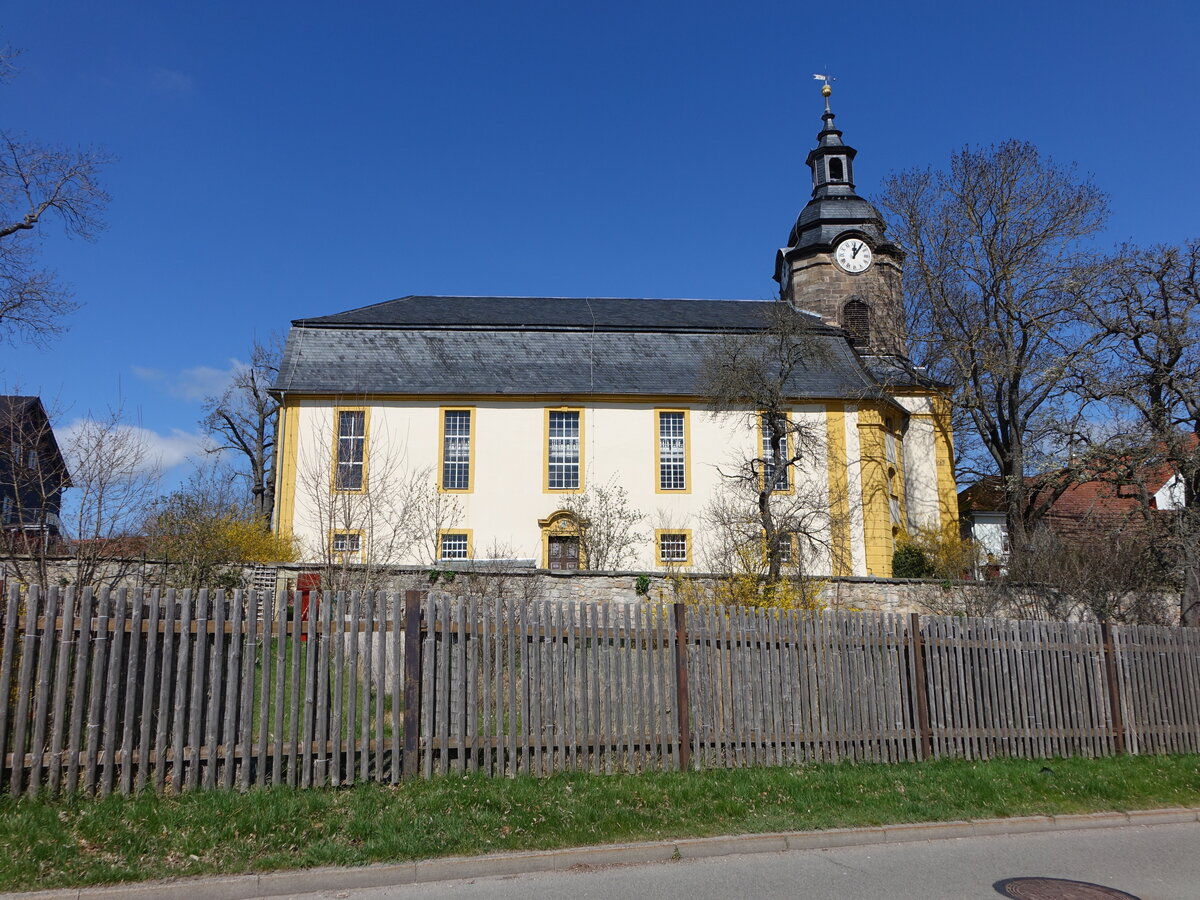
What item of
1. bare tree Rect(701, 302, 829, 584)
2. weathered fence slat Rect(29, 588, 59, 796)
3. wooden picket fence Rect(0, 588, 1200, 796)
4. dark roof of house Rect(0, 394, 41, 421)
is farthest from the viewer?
bare tree Rect(701, 302, 829, 584)

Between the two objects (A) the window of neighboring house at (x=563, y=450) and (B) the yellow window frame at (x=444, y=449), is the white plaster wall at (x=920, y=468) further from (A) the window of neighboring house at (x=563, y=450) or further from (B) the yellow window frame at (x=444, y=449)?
(B) the yellow window frame at (x=444, y=449)

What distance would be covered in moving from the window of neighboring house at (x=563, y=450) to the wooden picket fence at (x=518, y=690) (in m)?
18.6

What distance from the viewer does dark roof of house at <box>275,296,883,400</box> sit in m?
28.8

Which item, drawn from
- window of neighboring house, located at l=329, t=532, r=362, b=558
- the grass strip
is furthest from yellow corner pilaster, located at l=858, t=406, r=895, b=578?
the grass strip

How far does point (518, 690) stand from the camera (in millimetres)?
8766

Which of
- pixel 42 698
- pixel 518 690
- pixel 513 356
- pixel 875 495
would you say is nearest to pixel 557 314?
pixel 513 356

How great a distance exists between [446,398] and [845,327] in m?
14.9

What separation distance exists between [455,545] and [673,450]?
7222 millimetres

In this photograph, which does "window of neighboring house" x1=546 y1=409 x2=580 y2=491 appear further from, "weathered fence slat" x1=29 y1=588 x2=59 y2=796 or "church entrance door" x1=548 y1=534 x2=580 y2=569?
"weathered fence slat" x1=29 y1=588 x2=59 y2=796

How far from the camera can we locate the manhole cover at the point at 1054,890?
6414 millimetres

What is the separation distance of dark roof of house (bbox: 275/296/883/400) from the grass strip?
65.9 feet

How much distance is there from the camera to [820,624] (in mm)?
10250

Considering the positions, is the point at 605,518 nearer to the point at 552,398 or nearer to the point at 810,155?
the point at 552,398

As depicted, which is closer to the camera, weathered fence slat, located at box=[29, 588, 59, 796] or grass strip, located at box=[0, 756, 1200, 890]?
grass strip, located at box=[0, 756, 1200, 890]
